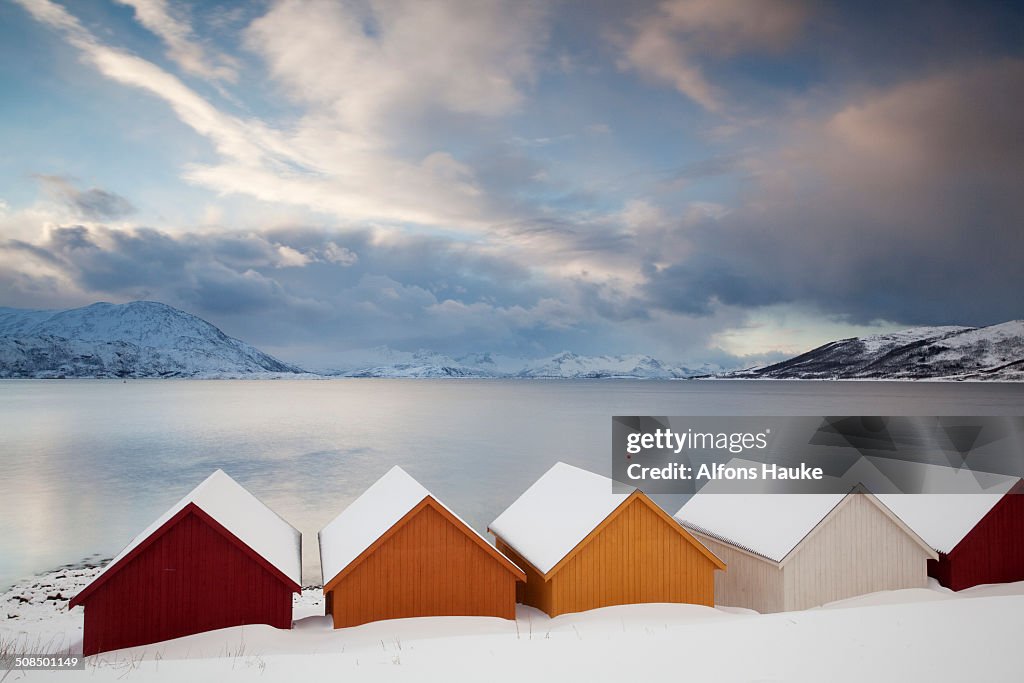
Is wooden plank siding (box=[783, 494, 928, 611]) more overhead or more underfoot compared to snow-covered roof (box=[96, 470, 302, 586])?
more underfoot

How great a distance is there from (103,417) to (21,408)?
3564cm

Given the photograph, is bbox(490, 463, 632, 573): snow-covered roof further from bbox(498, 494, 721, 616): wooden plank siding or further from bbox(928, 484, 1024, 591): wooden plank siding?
bbox(928, 484, 1024, 591): wooden plank siding

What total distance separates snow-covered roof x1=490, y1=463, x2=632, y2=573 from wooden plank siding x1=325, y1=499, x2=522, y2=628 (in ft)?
5.69

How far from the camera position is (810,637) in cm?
1320

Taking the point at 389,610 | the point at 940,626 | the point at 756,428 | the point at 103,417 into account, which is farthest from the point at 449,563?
the point at 103,417

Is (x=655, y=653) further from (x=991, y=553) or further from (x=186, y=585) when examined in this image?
(x=991, y=553)

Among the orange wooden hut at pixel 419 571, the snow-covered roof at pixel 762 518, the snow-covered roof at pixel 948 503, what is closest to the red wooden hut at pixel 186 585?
the orange wooden hut at pixel 419 571

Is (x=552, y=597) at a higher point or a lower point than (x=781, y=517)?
lower

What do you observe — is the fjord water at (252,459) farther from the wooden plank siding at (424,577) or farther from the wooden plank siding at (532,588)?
the wooden plank siding at (424,577)

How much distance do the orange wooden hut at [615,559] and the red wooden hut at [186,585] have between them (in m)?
7.39

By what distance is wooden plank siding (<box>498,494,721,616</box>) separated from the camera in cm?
1980

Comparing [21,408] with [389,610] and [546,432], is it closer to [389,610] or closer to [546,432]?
[546,432]

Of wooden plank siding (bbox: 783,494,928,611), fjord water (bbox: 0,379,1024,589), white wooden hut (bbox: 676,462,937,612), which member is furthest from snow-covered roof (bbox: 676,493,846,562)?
fjord water (bbox: 0,379,1024,589)

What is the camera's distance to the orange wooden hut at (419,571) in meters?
18.6
